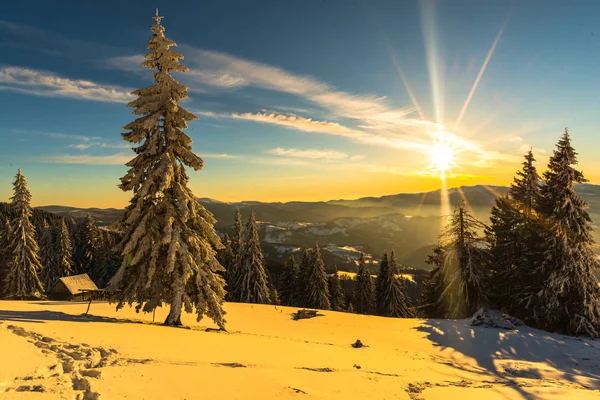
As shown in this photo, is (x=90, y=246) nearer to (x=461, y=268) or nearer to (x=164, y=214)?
(x=164, y=214)

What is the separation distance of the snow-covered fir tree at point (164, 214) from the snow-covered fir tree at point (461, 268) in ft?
79.5

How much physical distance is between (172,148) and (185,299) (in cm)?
771

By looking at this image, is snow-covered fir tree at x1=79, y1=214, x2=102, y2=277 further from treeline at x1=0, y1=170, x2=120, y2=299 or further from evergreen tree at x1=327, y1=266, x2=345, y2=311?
evergreen tree at x1=327, y1=266, x2=345, y2=311

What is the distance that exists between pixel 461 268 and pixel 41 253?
74240 millimetres

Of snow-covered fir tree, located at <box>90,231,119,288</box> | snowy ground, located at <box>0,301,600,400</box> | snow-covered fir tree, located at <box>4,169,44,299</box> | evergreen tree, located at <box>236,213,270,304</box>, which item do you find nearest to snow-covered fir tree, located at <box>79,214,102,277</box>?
snow-covered fir tree, located at <box>90,231,119,288</box>

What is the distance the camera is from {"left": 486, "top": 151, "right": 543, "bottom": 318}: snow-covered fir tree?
28875 mm

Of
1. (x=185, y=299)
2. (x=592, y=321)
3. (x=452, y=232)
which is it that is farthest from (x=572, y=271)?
(x=185, y=299)

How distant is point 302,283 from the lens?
60.9 metres

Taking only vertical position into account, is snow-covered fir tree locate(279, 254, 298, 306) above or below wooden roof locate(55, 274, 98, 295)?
below

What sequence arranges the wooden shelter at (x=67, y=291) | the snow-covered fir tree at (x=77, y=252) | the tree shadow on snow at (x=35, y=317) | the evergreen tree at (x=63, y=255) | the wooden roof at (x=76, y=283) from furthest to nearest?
the snow-covered fir tree at (x=77, y=252), the evergreen tree at (x=63, y=255), the wooden roof at (x=76, y=283), the wooden shelter at (x=67, y=291), the tree shadow on snow at (x=35, y=317)

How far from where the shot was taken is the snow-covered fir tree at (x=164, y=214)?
1645 cm

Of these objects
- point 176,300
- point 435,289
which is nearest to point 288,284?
point 435,289

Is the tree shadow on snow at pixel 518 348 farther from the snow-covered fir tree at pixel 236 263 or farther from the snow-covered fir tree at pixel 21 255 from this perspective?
the snow-covered fir tree at pixel 21 255

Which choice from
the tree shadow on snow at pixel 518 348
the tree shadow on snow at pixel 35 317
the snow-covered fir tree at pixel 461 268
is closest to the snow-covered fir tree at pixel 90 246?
the tree shadow on snow at pixel 35 317
